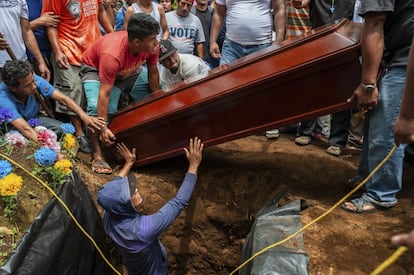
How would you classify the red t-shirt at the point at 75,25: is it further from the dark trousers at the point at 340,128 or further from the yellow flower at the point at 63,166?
the dark trousers at the point at 340,128

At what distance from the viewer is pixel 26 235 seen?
7.40 feet

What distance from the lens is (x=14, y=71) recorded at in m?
3.02

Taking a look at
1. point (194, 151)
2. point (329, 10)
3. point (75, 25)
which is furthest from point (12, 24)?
point (329, 10)

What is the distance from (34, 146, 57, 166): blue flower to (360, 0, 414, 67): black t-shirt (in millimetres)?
2296

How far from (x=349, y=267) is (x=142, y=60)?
242 centimetres

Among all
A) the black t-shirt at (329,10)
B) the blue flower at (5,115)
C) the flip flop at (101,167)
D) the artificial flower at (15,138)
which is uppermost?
the black t-shirt at (329,10)

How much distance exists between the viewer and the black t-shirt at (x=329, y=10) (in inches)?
131

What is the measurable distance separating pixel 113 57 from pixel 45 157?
98 cm

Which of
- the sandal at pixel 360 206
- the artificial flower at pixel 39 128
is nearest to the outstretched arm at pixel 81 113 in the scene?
the artificial flower at pixel 39 128

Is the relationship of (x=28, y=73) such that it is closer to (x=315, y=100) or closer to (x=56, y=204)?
(x=56, y=204)

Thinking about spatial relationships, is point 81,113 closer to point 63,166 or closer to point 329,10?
point 63,166

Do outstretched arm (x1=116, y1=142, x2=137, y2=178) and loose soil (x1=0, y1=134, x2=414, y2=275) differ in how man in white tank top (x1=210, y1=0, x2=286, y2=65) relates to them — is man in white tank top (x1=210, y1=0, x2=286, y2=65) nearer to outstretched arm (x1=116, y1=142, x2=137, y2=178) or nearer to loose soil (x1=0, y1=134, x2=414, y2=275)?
loose soil (x1=0, y1=134, x2=414, y2=275)

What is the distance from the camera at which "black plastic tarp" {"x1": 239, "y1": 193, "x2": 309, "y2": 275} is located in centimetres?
223

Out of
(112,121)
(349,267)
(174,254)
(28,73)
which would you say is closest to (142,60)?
(112,121)
